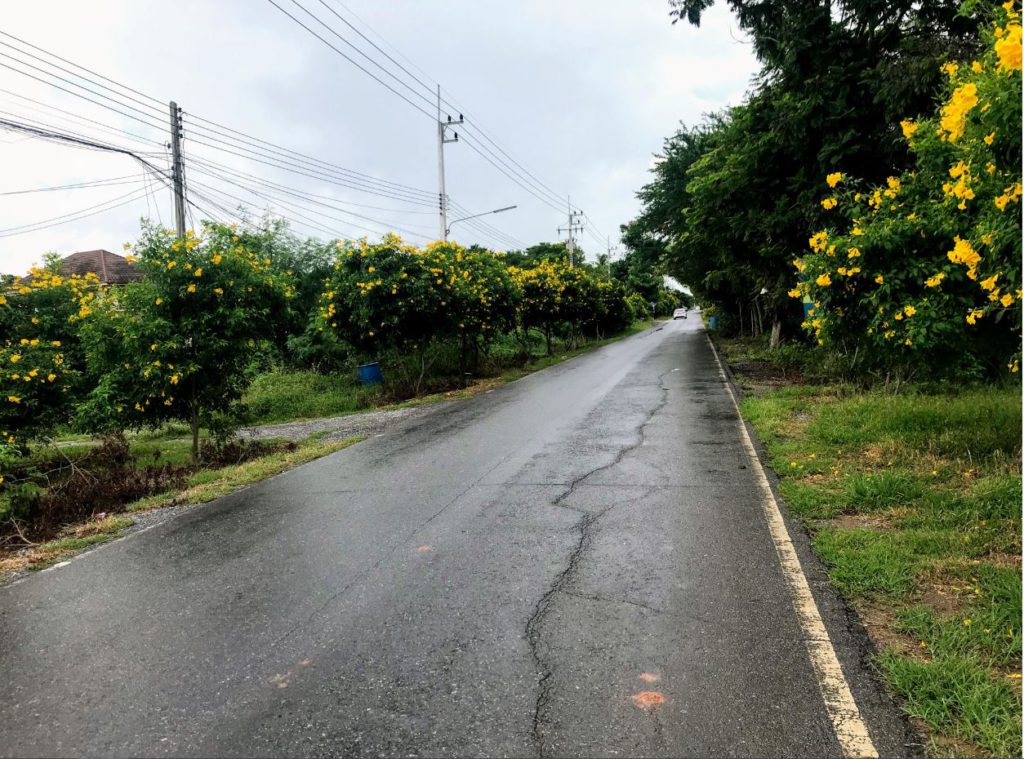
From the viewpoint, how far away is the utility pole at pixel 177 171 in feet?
53.1

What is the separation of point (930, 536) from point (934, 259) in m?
3.31

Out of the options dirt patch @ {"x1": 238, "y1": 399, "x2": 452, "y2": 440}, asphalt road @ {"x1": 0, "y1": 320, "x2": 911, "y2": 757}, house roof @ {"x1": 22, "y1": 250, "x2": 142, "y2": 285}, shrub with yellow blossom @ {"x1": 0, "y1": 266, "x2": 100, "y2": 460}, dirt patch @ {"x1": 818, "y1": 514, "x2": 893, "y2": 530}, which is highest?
house roof @ {"x1": 22, "y1": 250, "x2": 142, "y2": 285}

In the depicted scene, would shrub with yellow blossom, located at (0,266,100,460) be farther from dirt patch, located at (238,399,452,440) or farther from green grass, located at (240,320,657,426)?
green grass, located at (240,320,657,426)

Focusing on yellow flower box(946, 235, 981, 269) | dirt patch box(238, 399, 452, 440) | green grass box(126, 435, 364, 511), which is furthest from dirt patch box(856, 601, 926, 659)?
dirt patch box(238, 399, 452, 440)

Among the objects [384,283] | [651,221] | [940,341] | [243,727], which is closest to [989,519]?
[940,341]

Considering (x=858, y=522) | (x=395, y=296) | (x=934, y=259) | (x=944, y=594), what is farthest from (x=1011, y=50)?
(x=395, y=296)

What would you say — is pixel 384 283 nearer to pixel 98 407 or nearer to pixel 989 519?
pixel 98 407

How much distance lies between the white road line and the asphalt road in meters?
0.05

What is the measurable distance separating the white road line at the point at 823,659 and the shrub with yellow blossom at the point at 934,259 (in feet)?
6.42

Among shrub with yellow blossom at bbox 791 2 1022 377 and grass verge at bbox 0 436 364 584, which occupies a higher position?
shrub with yellow blossom at bbox 791 2 1022 377

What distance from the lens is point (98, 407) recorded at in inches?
369

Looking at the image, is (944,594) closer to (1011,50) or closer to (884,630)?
(884,630)

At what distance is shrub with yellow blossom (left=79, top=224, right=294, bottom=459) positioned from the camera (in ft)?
30.8

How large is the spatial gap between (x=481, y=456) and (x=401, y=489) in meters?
1.68
